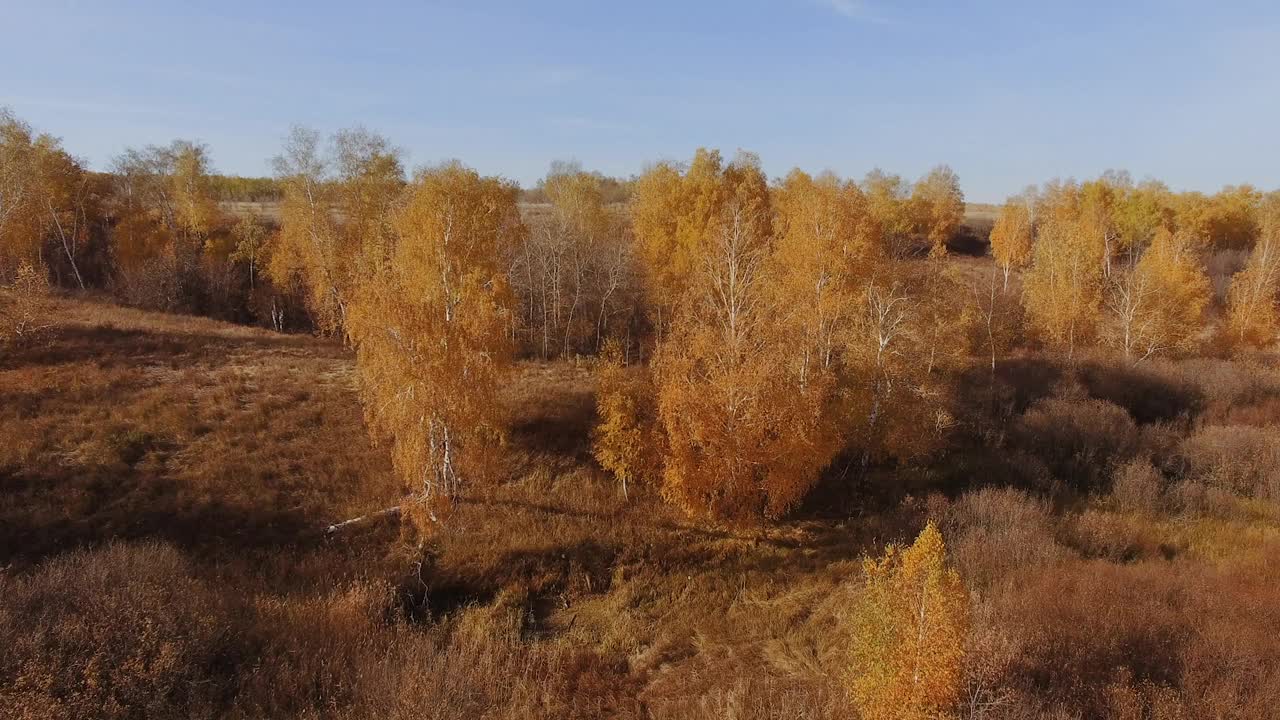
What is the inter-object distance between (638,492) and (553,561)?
4.08m

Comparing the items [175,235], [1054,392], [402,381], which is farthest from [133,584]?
[175,235]

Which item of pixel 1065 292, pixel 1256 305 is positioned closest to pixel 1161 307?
pixel 1065 292

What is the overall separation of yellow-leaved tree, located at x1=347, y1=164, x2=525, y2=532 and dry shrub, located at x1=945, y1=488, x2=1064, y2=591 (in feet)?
38.2

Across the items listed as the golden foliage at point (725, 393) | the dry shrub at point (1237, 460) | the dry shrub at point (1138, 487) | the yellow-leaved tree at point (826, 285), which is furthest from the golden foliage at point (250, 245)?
the dry shrub at point (1237, 460)

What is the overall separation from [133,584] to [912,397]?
1990 centimetres

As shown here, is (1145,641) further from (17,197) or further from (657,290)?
(17,197)

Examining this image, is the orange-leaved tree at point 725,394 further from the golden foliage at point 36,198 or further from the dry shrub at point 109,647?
the golden foliage at point 36,198

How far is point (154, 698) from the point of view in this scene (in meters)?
8.38

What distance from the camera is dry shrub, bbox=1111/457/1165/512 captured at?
18516 millimetres

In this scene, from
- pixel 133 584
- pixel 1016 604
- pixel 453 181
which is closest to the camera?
pixel 133 584

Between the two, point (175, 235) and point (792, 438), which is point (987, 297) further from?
point (175, 235)

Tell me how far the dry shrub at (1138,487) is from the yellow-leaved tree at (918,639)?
51.9ft

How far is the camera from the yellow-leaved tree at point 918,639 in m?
6.61

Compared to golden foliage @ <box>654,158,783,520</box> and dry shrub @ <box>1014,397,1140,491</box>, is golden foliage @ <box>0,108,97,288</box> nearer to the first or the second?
golden foliage @ <box>654,158,783,520</box>
